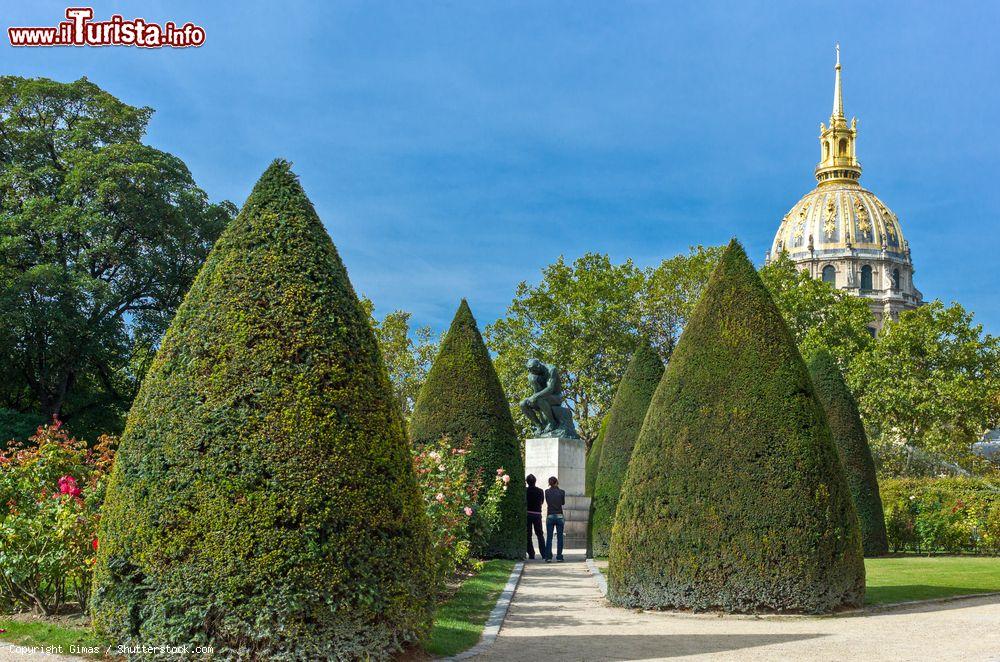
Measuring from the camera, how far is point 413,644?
6.93 metres

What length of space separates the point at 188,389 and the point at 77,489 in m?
3.09

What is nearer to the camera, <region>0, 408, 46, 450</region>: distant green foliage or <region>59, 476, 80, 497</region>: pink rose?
<region>59, 476, 80, 497</region>: pink rose

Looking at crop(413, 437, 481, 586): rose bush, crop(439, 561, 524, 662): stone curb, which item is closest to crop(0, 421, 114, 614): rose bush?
crop(413, 437, 481, 586): rose bush

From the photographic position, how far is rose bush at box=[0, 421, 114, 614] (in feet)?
27.7

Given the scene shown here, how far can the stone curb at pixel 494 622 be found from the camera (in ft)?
25.8

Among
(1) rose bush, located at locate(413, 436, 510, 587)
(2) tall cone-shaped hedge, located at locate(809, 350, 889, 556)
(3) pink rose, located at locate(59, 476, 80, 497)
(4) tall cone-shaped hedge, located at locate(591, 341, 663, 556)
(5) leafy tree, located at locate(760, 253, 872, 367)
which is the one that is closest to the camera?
(3) pink rose, located at locate(59, 476, 80, 497)

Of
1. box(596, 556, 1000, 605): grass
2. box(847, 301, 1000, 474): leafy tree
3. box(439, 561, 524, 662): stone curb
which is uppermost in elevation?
box(847, 301, 1000, 474): leafy tree

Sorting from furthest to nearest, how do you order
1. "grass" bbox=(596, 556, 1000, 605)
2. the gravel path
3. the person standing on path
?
the person standing on path, "grass" bbox=(596, 556, 1000, 605), the gravel path

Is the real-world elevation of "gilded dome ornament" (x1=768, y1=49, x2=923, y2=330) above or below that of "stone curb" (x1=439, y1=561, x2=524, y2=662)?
above

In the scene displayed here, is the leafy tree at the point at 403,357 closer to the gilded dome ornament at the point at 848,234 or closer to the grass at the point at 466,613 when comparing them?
the grass at the point at 466,613

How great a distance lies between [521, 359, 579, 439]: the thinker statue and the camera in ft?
78.0

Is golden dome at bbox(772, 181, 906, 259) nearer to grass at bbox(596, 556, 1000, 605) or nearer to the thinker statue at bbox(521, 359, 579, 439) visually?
the thinker statue at bbox(521, 359, 579, 439)

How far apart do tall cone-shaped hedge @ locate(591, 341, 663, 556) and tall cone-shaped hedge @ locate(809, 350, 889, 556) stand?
4.10 meters

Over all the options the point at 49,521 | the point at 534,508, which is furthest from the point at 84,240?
the point at 49,521
